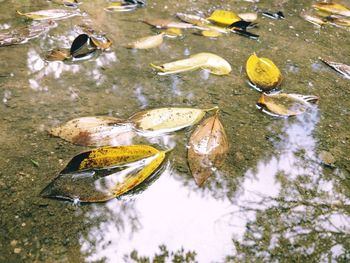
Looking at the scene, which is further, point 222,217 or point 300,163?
point 300,163

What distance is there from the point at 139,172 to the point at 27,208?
0.81 ft

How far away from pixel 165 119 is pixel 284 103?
0.39 m

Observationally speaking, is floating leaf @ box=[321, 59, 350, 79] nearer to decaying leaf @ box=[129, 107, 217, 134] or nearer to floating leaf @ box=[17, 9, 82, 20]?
decaying leaf @ box=[129, 107, 217, 134]

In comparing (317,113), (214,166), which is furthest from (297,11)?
(214,166)

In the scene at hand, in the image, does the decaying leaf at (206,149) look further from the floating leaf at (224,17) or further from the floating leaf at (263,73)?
the floating leaf at (224,17)

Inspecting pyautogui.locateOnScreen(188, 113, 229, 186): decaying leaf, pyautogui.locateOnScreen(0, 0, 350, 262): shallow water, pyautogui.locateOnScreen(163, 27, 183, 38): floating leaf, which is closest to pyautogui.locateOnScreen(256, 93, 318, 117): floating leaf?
pyautogui.locateOnScreen(0, 0, 350, 262): shallow water

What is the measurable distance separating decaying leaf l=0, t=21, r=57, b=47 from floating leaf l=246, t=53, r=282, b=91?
81 cm

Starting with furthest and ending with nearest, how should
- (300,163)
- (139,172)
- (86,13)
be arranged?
(86,13) → (300,163) → (139,172)

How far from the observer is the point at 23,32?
53.3 inches

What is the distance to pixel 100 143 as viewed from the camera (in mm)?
895

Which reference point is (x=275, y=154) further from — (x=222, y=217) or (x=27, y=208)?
(x=27, y=208)

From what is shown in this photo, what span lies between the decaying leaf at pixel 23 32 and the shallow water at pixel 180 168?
35 millimetres

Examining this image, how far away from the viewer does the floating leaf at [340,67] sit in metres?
1.32

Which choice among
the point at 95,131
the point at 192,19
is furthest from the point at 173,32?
the point at 95,131
